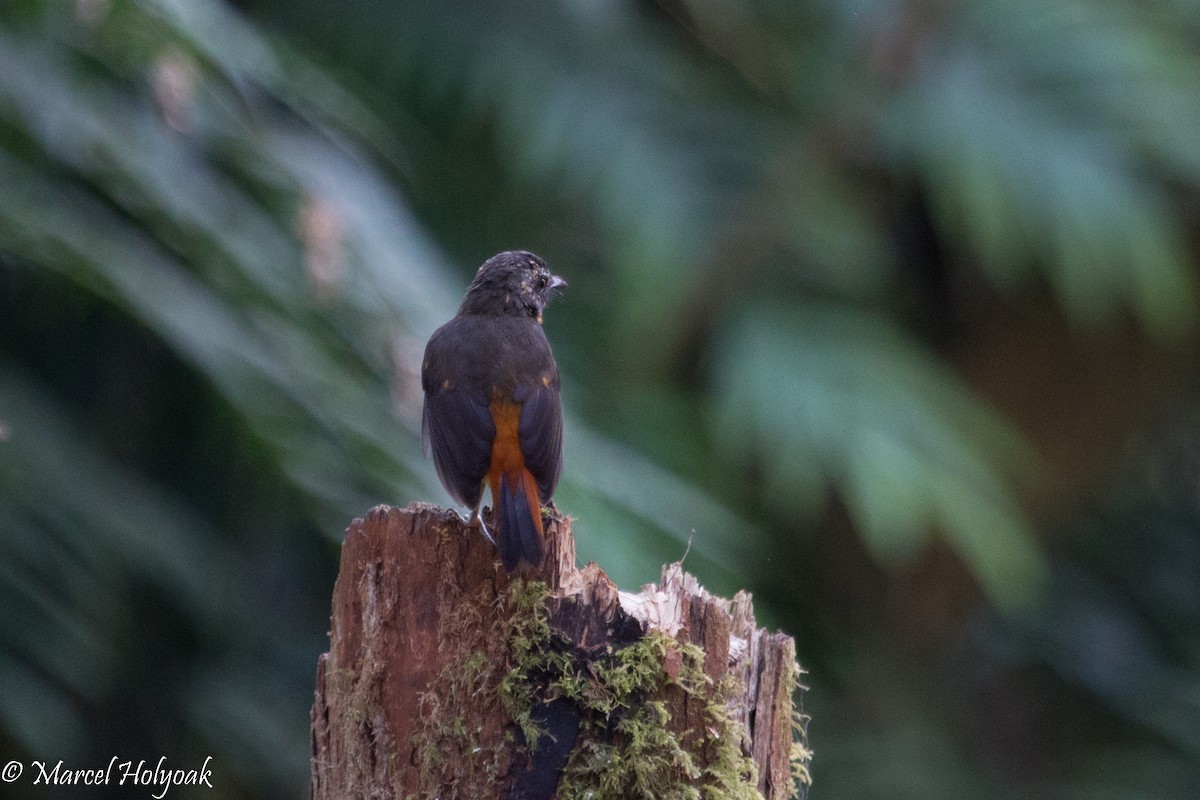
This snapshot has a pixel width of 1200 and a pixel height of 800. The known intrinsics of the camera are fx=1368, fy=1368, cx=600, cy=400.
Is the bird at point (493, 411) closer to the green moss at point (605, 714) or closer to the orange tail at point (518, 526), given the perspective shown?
the orange tail at point (518, 526)

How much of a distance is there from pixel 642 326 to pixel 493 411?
7.94 feet

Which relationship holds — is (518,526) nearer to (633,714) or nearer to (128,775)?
(633,714)

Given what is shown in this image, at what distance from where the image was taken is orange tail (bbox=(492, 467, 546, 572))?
8.77 feet

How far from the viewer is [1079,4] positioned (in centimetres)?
676

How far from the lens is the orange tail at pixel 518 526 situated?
2.67 m

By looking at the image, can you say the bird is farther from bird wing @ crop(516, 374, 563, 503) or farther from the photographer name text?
the photographer name text

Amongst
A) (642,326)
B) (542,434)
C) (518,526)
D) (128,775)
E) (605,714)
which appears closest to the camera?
(605,714)

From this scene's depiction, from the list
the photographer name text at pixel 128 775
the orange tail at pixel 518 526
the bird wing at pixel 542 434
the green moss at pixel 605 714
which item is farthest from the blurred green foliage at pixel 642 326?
the green moss at pixel 605 714

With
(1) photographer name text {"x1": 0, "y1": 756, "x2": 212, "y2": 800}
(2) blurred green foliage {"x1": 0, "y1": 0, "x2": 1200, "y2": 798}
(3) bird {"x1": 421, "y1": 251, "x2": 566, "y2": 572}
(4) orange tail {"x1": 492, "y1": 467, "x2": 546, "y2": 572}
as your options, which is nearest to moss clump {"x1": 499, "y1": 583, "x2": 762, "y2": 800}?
(4) orange tail {"x1": 492, "y1": 467, "x2": 546, "y2": 572}

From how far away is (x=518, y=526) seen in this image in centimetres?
280

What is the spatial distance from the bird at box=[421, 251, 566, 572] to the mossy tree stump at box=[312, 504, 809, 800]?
385 mm

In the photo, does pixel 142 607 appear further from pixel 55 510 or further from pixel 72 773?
pixel 55 510

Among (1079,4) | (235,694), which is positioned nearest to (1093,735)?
(1079,4)

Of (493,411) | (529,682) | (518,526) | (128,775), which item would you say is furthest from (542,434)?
(128,775)
